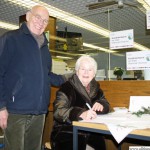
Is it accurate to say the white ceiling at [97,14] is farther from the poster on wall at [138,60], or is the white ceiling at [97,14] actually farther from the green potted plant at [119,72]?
the poster on wall at [138,60]

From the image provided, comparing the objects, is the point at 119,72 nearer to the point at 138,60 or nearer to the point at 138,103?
the point at 138,60

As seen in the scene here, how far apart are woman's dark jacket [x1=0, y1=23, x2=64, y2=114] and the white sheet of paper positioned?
91cm

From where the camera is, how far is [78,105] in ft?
7.36

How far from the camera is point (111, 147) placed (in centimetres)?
286

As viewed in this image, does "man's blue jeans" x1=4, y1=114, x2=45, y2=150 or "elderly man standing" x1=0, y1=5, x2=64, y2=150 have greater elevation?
"elderly man standing" x1=0, y1=5, x2=64, y2=150

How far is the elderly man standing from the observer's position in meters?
1.95

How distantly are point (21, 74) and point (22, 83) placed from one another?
0.26 feet

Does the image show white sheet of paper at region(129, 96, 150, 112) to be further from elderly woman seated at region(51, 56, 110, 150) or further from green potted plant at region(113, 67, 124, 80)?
green potted plant at region(113, 67, 124, 80)

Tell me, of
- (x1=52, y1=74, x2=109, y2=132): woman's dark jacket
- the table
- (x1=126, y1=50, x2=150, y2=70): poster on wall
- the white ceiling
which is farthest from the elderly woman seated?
the white ceiling

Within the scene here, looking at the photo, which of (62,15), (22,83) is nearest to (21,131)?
(22,83)

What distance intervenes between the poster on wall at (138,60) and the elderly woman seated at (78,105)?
16.8 inches

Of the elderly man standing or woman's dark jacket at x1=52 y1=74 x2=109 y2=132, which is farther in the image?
woman's dark jacket at x1=52 y1=74 x2=109 y2=132

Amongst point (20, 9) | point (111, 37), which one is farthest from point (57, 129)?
point (20, 9)

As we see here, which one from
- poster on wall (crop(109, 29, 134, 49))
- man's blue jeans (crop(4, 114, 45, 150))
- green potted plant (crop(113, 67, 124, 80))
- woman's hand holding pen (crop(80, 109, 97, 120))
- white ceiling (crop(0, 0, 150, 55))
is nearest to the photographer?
woman's hand holding pen (crop(80, 109, 97, 120))
